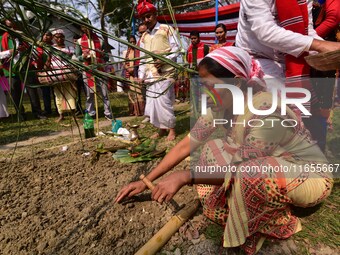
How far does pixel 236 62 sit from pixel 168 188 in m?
0.65

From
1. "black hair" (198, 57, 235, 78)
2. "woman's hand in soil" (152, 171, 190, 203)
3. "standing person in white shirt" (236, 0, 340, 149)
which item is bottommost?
"woman's hand in soil" (152, 171, 190, 203)

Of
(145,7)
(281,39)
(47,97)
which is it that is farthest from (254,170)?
(47,97)

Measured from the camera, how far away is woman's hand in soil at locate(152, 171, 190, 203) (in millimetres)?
1268

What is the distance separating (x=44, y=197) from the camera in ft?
6.11

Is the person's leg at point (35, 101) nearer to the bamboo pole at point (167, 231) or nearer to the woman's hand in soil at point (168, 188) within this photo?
the bamboo pole at point (167, 231)

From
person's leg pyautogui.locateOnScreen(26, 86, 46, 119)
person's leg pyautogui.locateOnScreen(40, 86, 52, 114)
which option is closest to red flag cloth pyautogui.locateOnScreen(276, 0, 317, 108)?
person's leg pyautogui.locateOnScreen(26, 86, 46, 119)

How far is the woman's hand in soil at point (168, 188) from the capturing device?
127 cm

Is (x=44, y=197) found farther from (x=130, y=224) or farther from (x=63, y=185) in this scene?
(x=130, y=224)

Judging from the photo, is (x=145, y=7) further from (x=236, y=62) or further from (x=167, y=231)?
(x=167, y=231)

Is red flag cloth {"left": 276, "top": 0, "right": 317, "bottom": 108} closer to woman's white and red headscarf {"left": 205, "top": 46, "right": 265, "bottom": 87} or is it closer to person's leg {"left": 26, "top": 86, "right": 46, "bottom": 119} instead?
woman's white and red headscarf {"left": 205, "top": 46, "right": 265, "bottom": 87}

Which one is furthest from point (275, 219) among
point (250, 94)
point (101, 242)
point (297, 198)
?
point (101, 242)

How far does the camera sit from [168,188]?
4.17 feet

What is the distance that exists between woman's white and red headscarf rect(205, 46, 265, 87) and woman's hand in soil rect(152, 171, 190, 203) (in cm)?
54

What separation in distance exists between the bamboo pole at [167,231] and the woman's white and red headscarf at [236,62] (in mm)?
773
